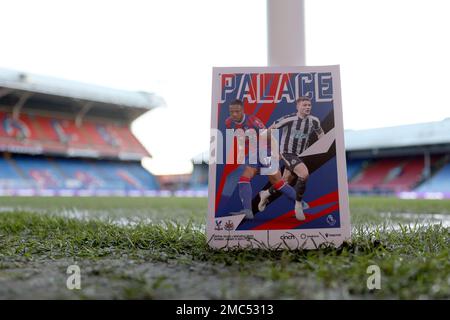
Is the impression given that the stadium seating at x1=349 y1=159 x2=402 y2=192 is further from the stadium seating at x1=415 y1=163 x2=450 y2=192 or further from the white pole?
the white pole

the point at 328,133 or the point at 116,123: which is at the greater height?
the point at 116,123

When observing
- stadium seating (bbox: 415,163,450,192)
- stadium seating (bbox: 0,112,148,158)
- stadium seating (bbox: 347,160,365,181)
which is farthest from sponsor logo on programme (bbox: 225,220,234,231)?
stadium seating (bbox: 347,160,365,181)

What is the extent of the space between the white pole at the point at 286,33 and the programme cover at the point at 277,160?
16.4 inches

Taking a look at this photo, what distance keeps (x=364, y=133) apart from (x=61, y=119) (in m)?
17.6

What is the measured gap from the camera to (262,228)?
1403 millimetres

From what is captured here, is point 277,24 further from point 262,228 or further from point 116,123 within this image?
point 116,123

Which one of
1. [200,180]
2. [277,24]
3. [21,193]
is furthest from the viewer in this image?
[200,180]

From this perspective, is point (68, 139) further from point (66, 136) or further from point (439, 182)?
point (439, 182)

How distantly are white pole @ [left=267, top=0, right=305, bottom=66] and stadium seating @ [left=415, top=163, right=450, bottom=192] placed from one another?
1890 cm

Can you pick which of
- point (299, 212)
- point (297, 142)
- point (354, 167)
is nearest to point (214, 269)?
point (299, 212)

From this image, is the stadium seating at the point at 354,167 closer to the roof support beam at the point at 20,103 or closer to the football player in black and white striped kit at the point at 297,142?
the roof support beam at the point at 20,103

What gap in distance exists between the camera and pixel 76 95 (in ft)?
67.5

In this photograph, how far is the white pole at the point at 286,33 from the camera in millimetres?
1873

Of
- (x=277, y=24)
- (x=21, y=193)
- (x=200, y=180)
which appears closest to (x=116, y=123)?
(x=200, y=180)
